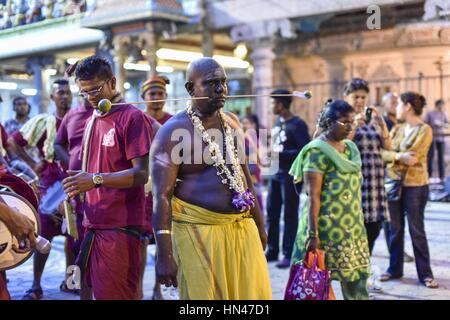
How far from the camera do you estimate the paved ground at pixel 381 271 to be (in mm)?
5887

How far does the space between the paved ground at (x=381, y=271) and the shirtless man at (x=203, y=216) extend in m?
2.48

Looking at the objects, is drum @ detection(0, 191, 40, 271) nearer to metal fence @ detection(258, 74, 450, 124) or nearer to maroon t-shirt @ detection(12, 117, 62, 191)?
maroon t-shirt @ detection(12, 117, 62, 191)

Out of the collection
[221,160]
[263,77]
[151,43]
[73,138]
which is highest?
[151,43]

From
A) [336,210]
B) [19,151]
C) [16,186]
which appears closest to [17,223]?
[16,186]

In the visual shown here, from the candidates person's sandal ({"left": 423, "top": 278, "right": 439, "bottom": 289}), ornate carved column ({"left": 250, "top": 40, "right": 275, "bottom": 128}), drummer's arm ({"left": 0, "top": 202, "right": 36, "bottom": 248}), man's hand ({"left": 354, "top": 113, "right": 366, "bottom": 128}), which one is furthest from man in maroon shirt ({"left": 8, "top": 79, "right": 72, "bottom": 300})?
ornate carved column ({"left": 250, "top": 40, "right": 275, "bottom": 128})

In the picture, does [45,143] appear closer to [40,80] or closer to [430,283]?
[430,283]

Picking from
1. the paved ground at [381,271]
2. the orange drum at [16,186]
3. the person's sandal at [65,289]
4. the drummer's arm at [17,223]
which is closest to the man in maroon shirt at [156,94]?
the paved ground at [381,271]

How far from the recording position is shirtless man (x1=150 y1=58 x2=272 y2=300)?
3320 mm

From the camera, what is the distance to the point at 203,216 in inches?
132

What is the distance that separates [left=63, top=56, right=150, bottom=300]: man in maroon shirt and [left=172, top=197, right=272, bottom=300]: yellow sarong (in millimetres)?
632

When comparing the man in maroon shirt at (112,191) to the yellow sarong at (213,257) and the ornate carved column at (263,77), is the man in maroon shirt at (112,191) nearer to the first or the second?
the yellow sarong at (213,257)

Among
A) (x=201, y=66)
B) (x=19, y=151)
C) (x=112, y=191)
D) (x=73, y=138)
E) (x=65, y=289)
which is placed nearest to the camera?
(x=201, y=66)

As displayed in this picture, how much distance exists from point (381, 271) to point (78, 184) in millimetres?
4114
